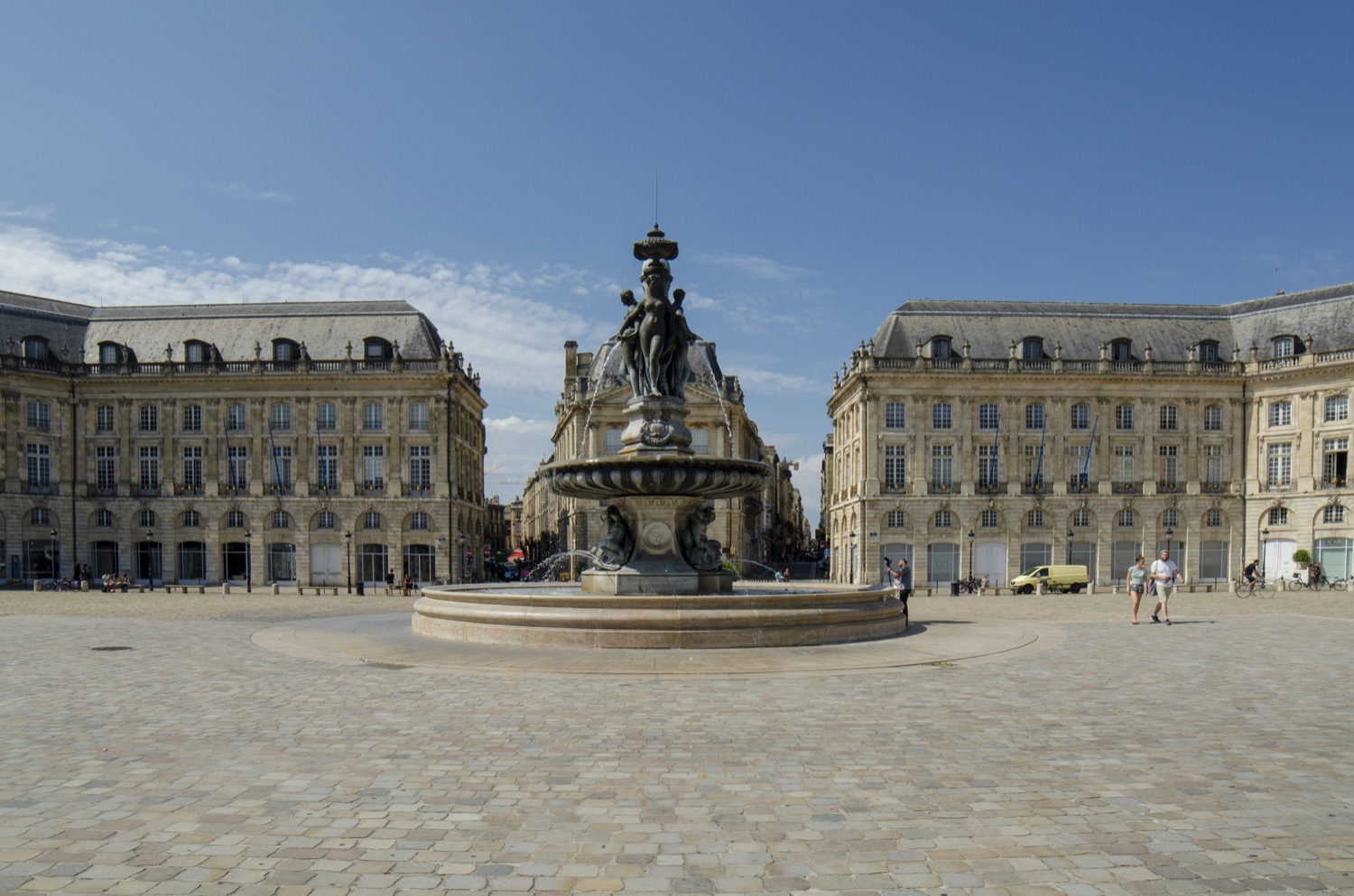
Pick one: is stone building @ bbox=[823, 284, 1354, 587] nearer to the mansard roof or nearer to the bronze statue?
the mansard roof

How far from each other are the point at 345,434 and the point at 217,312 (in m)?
12.8

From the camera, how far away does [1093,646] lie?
1627cm

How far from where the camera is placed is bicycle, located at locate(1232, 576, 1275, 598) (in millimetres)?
40000

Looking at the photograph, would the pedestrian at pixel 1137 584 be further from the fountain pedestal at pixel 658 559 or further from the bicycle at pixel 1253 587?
the bicycle at pixel 1253 587

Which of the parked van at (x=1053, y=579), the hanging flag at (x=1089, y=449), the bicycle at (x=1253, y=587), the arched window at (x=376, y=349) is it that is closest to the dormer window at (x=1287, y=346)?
the hanging flag at (x=1089, y=449)

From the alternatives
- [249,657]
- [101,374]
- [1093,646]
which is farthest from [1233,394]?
[101,374]

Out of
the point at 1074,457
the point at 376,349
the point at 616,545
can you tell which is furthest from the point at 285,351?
the point at 616,545

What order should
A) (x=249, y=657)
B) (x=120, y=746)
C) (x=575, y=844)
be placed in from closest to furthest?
(x=575, y=844), (x=120, y=746), (x=249, y=657)

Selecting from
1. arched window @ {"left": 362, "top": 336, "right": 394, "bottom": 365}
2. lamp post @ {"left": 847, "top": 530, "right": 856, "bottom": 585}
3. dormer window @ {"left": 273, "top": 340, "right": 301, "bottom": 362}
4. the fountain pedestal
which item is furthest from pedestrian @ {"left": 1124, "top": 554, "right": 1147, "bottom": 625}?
dormer window @ {"left": 273, "top": 340, "right": 301, "bottom": 362}

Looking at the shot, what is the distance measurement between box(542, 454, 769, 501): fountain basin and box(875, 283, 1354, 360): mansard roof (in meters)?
42.1

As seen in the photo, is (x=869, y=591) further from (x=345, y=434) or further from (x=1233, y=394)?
(x=1233, y=394)

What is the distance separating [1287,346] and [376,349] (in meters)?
52.3

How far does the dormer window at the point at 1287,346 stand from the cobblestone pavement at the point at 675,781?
51.3 m

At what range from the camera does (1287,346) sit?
56.2 metres
